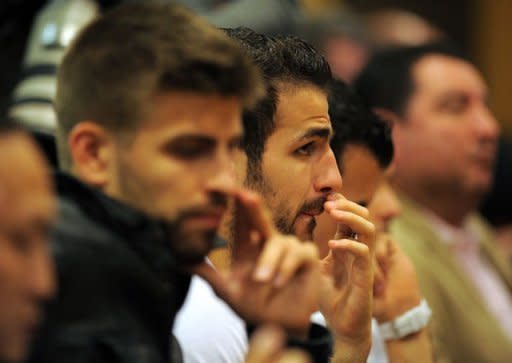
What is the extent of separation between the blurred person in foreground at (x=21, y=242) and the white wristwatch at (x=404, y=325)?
149 cm

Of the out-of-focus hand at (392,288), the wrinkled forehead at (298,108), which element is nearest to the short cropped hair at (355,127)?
the out-of-focus hand at (392,288)

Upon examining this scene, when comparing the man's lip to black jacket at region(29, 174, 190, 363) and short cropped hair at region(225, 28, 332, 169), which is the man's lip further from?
black jacket at region(29, 174, 190, 363)

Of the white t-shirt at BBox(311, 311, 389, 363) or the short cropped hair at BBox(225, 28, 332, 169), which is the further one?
the white t-shirt at BBox(311, 311, 389, 363)

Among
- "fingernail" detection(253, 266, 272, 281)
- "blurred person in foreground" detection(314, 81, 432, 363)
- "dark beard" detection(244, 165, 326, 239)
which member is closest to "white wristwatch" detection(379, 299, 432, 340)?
"blurred person in foreground" detection(314, 81, 432, 363)

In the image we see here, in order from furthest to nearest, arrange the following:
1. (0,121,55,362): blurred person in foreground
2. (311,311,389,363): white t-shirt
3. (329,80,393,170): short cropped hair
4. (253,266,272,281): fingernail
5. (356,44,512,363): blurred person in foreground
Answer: (356,44,512,363): blurred person in foreground → (311,311,389,363): white t-shirt → (329,80,393,170): short cropped hair → (253,266,272,281): fingernail → (0,121,55,362): blurred person in foreground

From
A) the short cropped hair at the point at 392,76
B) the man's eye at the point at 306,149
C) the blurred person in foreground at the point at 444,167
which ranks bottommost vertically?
the blurred person in foreground at the point at 444,167

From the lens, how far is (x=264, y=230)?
1668 mm

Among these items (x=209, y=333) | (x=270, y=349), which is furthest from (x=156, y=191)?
(x=209, y=333)

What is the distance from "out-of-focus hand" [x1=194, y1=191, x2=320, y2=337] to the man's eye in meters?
0.64

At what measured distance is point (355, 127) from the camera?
9.22 feet

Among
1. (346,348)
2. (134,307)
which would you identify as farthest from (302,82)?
(134,307)

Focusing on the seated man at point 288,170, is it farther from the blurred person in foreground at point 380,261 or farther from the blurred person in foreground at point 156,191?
the blurred person in foreground at point 156,191

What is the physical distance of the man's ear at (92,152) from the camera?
1652mm

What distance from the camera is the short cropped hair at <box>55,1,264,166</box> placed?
1.62 meters
